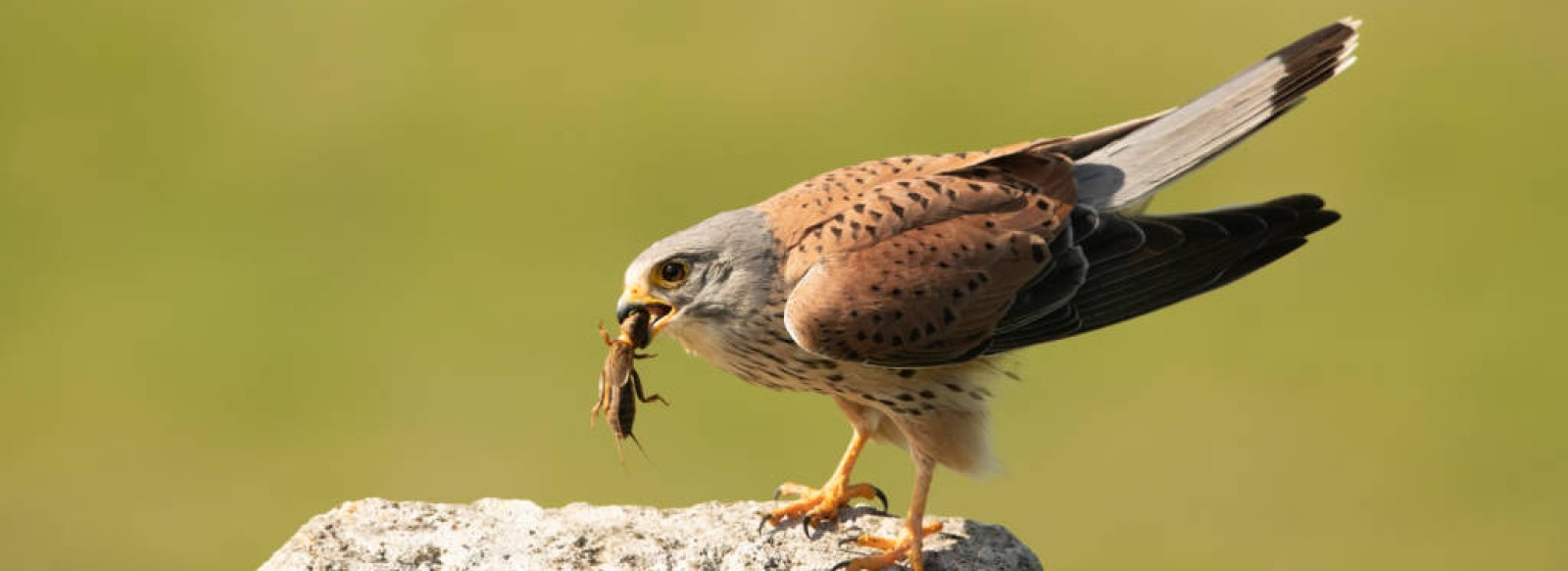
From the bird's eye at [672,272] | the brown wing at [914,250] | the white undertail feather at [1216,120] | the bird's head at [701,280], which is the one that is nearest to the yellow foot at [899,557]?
the brown wing at [914,250]

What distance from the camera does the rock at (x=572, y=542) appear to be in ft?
13.1

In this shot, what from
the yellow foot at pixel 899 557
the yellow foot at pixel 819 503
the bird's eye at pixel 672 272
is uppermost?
the bird's eye at pixel 672 272

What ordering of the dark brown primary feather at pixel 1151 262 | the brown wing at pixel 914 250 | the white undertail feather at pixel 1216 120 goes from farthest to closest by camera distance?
1. the white undertail feather at pixel 1216 120
2. the dark brown primary feather at pixel 1151 262
3. the brown wing at pixel 914 250

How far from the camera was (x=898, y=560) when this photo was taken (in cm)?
435

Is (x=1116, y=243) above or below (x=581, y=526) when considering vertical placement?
above

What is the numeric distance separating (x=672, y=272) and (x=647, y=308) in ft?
0.39

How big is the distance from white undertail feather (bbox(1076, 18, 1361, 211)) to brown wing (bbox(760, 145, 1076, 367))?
0.59 feet

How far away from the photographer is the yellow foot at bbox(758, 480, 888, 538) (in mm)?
4512

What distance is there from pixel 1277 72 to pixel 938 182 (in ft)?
3.53

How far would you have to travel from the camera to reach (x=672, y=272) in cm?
404

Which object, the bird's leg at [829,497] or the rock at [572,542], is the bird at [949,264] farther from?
the rock at [572,542]

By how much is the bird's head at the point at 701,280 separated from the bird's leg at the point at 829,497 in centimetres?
73

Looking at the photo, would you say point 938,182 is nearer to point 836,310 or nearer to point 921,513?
point 836,310

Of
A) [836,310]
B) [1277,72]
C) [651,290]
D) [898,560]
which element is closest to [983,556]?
[898,560]
